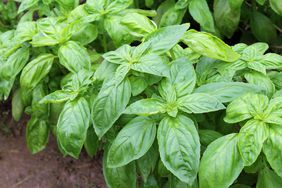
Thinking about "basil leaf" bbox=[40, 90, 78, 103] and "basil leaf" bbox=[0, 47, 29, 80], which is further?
"basil leaf" bbox=[0, 47, 29, 80]

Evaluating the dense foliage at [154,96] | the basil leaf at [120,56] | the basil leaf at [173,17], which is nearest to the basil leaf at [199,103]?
the dense foliage at [154,96]

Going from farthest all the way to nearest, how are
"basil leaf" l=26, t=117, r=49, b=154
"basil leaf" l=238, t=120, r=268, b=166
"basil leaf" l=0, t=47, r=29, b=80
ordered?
"basil leaf" l=26, t=117, r=49, b=154 → "basil leaf" l=0, t=47, r=29, b=80 → "basil leaf" l=238, t=120, r=268, b=166

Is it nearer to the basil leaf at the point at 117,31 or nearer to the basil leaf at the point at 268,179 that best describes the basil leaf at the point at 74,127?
the basil leaf at the point at 117,31

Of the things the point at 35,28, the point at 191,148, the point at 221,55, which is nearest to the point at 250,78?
the point at 221,55

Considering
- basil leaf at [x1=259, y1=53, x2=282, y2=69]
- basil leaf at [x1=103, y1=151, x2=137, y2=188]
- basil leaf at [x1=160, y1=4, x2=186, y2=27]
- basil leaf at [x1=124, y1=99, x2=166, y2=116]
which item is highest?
basil leaf at [x1=259, y1=53, x2=282, y2=69]

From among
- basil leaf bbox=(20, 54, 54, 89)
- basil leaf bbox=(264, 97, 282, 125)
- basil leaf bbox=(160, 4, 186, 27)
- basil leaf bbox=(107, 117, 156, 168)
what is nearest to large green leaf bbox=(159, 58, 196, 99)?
basil leaf bbox=(107, 117, 156, 168)

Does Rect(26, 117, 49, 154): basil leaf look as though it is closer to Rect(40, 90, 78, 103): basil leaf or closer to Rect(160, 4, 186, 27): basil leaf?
Rect(40, 90, 78, 103): basil leaf

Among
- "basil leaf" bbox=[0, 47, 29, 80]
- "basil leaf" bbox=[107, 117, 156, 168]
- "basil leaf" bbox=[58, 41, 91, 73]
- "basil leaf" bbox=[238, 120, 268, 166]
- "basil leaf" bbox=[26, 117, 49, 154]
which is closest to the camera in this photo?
"basil leaf" bbox=[238, 120, 268, 166]

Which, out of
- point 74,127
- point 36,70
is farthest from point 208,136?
point 36,70
